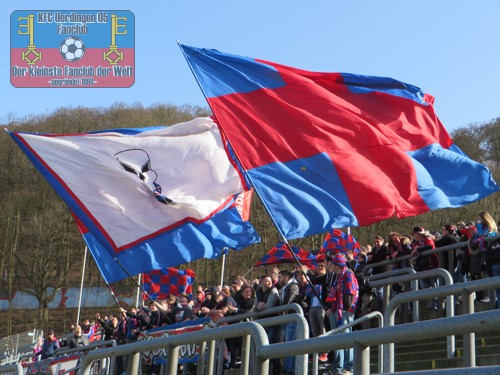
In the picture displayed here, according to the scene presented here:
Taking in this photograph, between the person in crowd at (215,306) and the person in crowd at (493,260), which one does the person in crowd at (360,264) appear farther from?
the person in crowd at (493,260)

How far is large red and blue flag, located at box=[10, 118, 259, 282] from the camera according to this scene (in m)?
15.6

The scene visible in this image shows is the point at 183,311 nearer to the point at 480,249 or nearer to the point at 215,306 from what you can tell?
the point at 215,306

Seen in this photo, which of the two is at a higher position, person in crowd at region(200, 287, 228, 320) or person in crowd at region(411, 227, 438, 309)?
person in crowd at region(411, 227, 438, 309)

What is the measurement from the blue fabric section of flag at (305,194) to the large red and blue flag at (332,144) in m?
0.01

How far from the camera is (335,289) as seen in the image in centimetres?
1183

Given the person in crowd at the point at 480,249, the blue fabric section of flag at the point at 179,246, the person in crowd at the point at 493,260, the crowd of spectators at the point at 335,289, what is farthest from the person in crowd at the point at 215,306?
the person in crowd at the point at 493,260

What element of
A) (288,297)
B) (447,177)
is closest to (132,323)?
(288,297)

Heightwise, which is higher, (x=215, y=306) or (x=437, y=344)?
(x=215, y=306)

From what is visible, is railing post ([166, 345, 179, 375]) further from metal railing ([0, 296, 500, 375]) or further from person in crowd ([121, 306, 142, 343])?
person in crowd ([121, 306, 142, 343])

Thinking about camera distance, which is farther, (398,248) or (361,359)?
(398,248)

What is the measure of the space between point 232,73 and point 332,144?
2.20 metres

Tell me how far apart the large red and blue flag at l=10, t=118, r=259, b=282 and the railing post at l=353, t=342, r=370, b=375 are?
10.9 metres

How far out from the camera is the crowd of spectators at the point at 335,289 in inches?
461

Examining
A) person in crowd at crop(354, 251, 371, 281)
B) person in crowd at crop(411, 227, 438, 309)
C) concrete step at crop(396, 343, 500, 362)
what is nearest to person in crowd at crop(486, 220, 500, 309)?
person in crowd at crop(411, 227, 438, 309)
